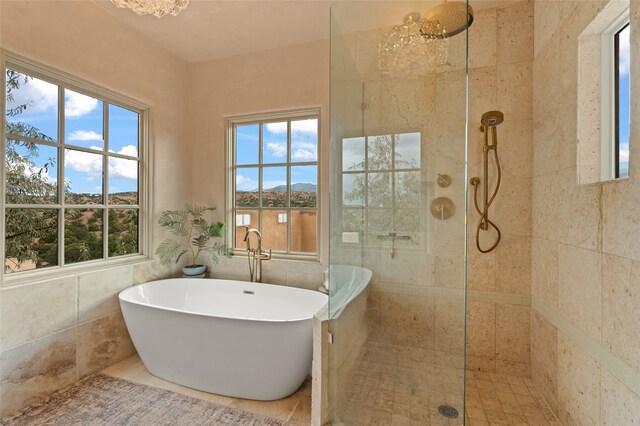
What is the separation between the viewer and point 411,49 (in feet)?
A: 5.27

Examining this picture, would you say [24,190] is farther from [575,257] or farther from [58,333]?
[575,257]

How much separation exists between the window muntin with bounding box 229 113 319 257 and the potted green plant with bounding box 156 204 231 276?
23 centimetres

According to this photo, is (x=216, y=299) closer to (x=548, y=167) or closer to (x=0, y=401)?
(x=0, y=401)

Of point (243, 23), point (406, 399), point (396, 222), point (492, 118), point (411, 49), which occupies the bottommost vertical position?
point (406, 399)

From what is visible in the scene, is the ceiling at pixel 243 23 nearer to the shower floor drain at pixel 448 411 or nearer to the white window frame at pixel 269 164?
the white window frame at pixel 269 164

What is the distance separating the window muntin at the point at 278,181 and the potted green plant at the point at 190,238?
228mm

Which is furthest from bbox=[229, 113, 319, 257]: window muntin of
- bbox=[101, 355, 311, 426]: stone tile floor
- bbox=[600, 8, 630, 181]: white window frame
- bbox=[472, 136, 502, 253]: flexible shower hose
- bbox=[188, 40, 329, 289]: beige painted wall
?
bbox=[600, 8, 630, 181]: white window frame

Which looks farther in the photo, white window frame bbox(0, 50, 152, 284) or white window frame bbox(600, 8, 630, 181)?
white window frame bbox(0, 50, 152, 284)

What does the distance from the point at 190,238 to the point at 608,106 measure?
3.26 metres

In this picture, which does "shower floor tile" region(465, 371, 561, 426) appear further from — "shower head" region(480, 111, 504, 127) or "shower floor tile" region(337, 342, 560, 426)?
"shower head" region(480, 111, 504, 127)

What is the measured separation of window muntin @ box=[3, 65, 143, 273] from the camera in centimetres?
180

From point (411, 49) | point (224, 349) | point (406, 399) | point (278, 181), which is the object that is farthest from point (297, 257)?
point (411, 49)

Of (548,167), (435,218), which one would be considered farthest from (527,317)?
(435,218)

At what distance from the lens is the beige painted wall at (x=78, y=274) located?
171cm
